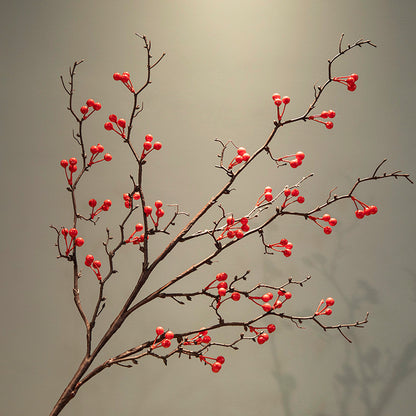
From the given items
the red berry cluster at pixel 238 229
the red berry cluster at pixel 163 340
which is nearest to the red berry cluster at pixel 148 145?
the red berry cluster at pixel 238 229

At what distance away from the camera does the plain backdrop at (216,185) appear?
1.35 m

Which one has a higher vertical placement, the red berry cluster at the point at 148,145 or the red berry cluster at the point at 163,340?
the red berry cluster at the point at 148,145

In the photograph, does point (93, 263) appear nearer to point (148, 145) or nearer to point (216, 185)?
point (148, 145)

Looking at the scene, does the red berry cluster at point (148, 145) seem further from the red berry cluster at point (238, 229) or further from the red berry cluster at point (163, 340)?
the red berry cluster at point (163, 340)

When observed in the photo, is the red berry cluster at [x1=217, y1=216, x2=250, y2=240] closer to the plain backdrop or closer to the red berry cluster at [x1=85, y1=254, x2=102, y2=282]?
the red berry cluster at [x1=85, y1=254, x2=102, y2=282]

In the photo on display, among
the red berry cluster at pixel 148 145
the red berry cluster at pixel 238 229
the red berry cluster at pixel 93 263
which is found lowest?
the red berry cluster at pixel 238 229

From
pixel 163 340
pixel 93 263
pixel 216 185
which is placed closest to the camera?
pixel 163 340

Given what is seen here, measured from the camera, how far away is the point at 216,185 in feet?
4.71

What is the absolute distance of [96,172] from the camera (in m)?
1.41

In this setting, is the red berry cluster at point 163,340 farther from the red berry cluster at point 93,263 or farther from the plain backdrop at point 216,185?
the plain backdrop at point 216,185

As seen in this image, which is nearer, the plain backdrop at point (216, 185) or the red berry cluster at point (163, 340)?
the red berry cluster at point (163, 340)

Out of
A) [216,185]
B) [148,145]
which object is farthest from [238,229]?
[216,185]

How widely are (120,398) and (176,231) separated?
434 mm

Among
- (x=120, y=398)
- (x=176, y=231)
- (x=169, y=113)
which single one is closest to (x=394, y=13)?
(x=169, y=113)
